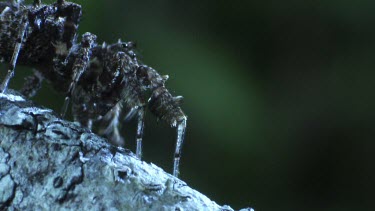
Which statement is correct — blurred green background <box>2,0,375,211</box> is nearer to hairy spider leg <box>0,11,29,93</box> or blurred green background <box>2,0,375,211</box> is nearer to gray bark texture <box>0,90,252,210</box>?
hairy spider leg <box>0,11,29,93</box>

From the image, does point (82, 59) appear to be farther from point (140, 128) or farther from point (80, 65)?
point (140, 128)

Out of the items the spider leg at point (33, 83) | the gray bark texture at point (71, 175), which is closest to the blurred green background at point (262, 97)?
the spider leg at point (33, 83)

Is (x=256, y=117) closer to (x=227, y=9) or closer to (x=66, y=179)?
(x=227, y=9)

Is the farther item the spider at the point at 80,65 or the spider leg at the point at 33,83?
the spider leg at the point at 33,83

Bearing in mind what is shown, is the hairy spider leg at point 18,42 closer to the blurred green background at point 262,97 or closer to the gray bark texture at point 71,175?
the gray bark texture at point 71,175

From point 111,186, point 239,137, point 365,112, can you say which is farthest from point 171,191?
point 365,112


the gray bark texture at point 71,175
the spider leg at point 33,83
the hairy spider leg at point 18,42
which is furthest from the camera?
the spider leg at point 33,83
